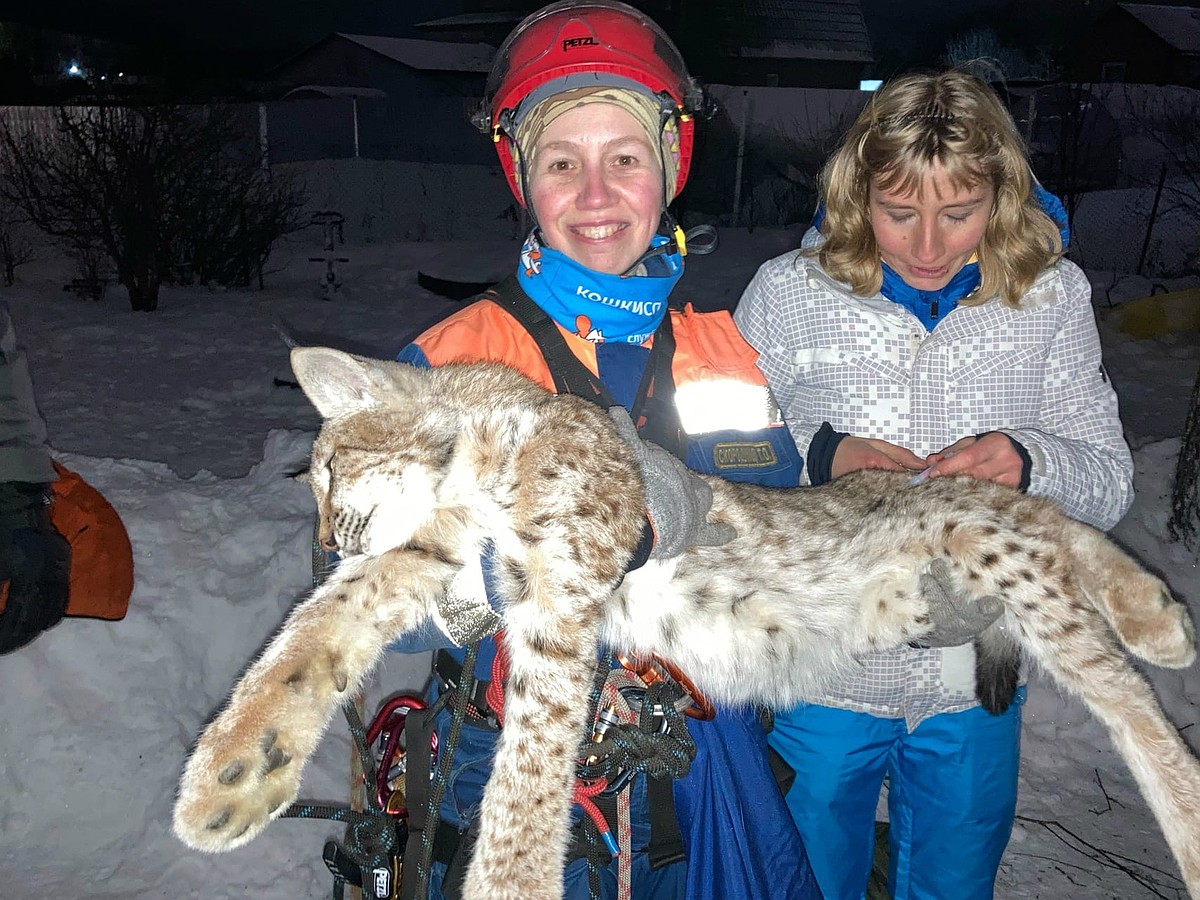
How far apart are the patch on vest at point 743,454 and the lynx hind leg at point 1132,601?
985mm

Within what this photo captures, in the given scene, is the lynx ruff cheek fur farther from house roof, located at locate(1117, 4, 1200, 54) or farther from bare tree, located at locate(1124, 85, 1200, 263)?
house roof, located at locate(1117, 4, 1200, 54)

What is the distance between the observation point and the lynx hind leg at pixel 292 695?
73.5 inches

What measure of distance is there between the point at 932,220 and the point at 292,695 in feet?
7.55

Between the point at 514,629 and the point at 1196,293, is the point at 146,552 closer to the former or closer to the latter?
the point at 514,629

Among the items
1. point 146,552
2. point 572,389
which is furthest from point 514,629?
point 146,552

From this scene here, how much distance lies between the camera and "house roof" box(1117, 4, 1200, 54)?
74.7 feet

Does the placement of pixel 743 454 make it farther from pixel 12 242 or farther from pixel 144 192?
pixel 12 242

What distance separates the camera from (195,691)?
15.5 feet

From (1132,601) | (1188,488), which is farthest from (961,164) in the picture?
(1188,488)

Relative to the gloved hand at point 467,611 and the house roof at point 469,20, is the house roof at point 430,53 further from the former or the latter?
the gloved hand at point 467,611

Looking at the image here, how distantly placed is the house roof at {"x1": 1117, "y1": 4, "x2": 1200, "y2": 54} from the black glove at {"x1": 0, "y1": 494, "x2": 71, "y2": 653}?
28149 mm

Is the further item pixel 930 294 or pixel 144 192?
pixel 144 192

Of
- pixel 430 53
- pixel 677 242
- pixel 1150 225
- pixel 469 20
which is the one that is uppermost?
pixel 469 20

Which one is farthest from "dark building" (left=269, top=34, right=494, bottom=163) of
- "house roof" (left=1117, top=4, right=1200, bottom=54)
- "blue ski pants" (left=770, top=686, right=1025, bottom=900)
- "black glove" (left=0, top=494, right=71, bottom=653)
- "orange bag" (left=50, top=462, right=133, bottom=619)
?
"blue ski pants" (left=770, top=686, right=1025, bottom=900)
